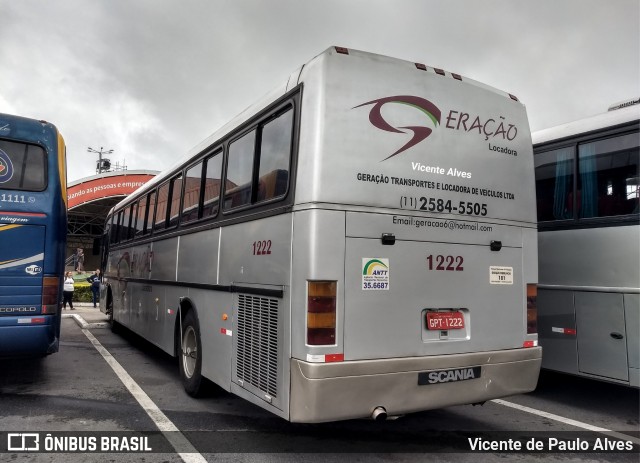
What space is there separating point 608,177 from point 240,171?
4343mm

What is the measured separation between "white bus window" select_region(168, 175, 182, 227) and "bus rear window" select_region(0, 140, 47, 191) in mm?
1711

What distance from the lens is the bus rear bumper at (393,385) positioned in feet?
12.3

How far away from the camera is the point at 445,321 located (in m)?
4.39

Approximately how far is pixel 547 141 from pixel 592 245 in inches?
64.7

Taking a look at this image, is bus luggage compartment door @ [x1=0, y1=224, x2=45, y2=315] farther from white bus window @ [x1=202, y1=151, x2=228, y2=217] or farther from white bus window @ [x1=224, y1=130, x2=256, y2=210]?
white bus window @ [x1=224, y1=130, x2=256, y2=210]

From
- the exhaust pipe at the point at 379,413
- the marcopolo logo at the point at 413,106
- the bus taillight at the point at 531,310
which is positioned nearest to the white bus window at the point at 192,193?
the marcopolo logo at the point at 413,106

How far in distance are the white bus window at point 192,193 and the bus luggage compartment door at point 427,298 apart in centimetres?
316

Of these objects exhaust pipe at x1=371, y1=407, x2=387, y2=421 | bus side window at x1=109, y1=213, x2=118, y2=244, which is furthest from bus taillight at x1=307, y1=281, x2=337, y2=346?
bus side window at x1=109, y1=213, x2=118, y2=244

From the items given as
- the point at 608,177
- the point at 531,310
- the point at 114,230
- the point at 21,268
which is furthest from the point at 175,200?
the point at 114,230

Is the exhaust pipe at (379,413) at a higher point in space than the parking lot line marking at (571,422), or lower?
higher

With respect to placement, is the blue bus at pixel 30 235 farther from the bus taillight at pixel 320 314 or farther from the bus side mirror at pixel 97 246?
the bus side mirror at pixel 97 246

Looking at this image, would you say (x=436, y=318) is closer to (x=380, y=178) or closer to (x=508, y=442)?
(x=380, y=178)

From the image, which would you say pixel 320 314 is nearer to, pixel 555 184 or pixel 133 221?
pixel 555 184

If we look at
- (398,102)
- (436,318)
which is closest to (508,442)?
(436,318)
